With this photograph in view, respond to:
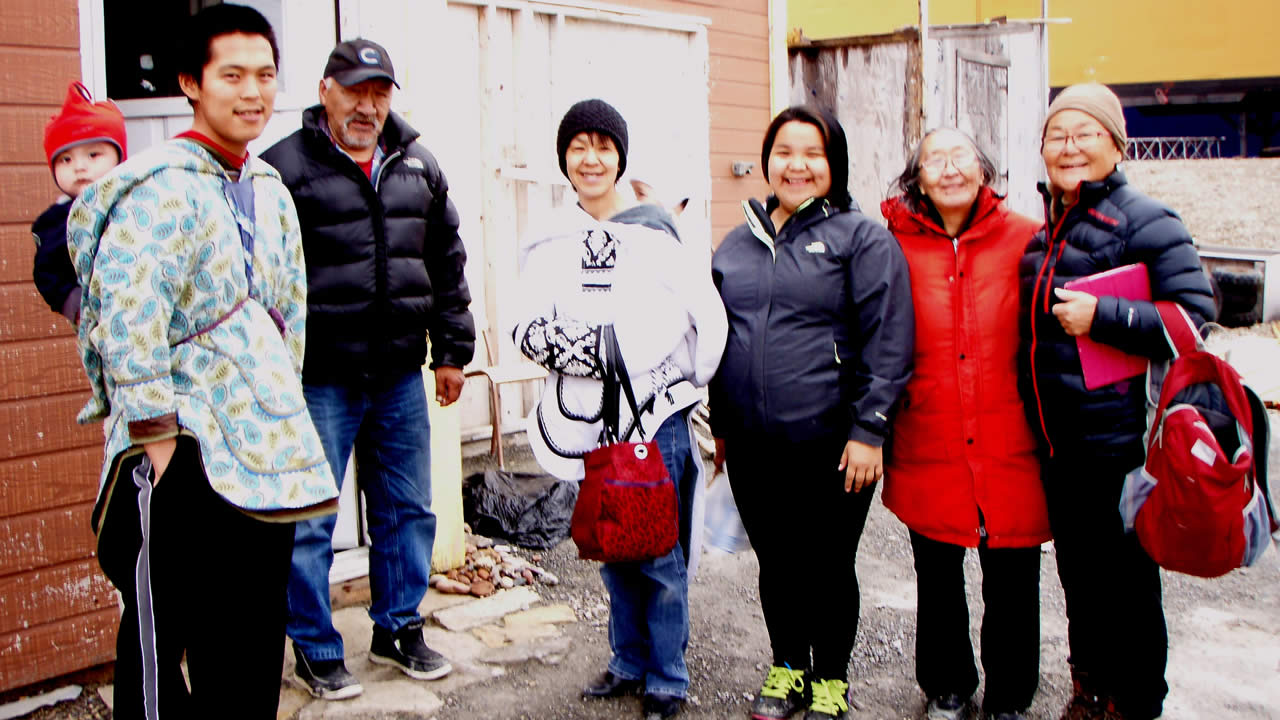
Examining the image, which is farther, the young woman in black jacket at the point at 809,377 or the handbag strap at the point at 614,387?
the handbag strap at the point at 614,387

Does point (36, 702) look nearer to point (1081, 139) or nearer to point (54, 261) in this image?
point (54, 261)

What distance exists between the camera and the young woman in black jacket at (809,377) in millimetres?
3061

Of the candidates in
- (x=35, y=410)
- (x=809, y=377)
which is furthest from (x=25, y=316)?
(x=809, y=377)

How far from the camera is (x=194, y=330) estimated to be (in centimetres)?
231

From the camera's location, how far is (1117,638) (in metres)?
3.05

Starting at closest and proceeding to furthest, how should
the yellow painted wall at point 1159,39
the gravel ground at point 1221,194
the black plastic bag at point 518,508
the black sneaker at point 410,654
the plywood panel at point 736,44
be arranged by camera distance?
the black sneaker at point 410,654 → the black plastic bag at point 518,508 → the plywood panel at point 736,44 → the gravel ground at point 1221,194 → the yellow painted wall at point 1159,39

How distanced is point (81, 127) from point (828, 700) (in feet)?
8.90

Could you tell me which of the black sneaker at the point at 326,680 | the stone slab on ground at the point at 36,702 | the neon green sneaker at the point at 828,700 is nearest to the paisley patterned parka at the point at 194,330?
the black sneaker at the point at 326,680

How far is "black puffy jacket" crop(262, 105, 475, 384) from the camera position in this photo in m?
3.28

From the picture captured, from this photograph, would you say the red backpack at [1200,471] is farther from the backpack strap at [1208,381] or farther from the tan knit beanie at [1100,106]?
the tan knit beanie at [1100,106]

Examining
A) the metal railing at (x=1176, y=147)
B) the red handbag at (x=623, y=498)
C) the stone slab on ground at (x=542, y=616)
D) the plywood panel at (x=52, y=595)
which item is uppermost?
the metal railing at (x=1176, y=147)

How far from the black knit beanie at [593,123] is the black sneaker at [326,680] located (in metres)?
1.83

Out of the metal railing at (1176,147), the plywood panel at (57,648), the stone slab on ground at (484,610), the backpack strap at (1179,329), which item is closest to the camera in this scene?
the backpack strap at (1179,329)

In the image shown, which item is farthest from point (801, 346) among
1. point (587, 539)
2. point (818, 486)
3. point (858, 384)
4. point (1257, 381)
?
point (1257, 381)
